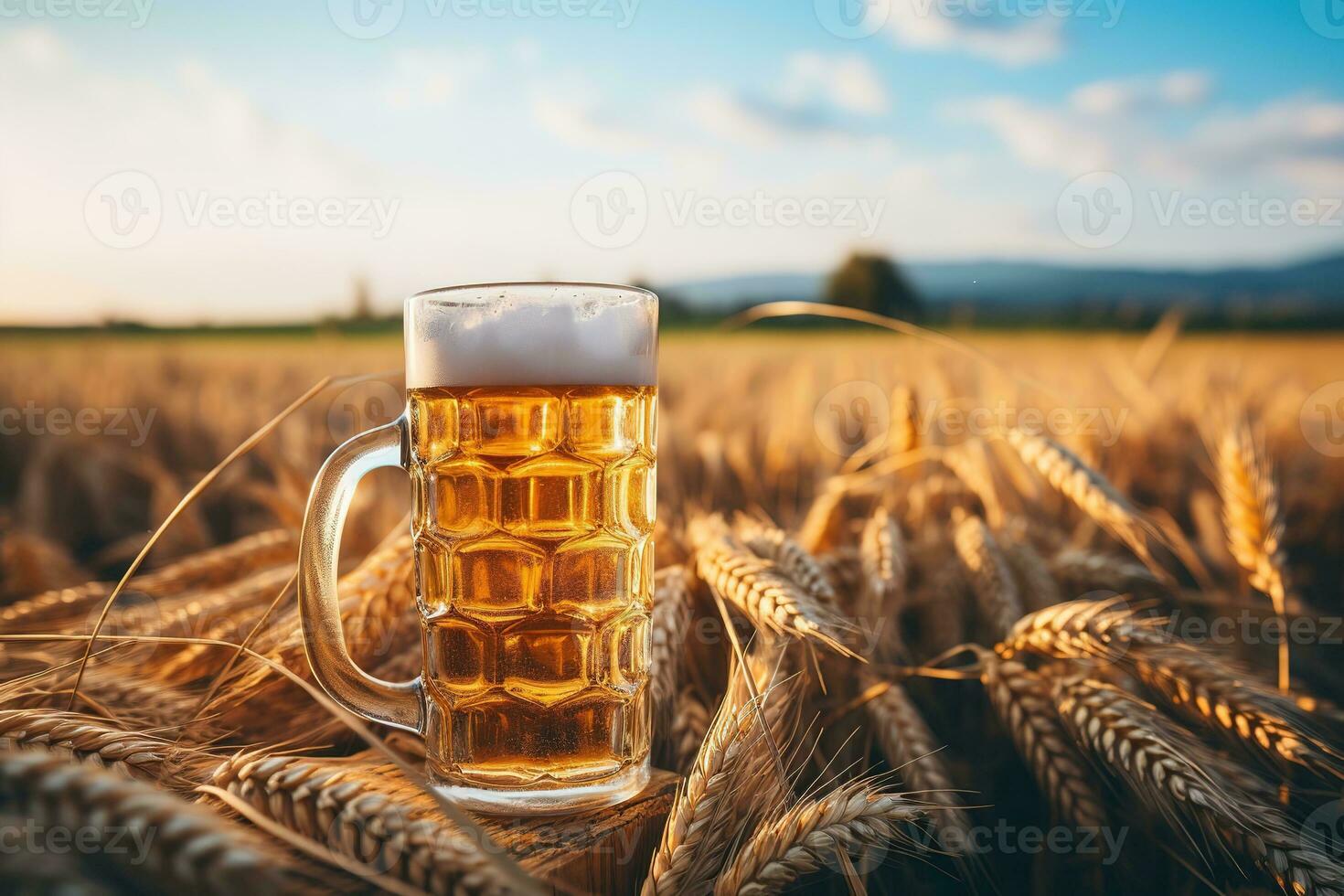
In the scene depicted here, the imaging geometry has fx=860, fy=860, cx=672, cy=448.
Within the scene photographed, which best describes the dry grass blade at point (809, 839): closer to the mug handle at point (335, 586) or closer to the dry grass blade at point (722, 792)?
the dry grass blade at point (722, 792)

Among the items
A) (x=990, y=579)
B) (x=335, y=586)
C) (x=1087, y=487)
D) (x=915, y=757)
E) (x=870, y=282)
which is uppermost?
(x=870, y=282)

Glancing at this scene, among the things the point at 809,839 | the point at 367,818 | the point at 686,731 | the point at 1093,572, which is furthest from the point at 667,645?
the point at 1093,572

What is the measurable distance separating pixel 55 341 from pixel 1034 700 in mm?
6070

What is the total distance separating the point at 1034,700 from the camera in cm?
150

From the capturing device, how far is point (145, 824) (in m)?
0.74

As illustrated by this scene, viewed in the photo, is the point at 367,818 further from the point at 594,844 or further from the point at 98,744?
the point at 98,744

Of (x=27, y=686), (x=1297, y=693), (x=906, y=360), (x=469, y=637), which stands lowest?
(x=1297, y=693)

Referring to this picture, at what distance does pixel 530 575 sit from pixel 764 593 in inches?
14.2

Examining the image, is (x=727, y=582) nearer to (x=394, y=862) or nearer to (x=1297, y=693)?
(x=394, y=862)

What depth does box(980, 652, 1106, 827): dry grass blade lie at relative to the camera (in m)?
1.42

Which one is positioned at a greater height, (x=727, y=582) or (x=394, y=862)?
(x=727, y=582)

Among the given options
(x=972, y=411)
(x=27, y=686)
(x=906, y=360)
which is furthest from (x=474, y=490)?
(x=906, y=360)

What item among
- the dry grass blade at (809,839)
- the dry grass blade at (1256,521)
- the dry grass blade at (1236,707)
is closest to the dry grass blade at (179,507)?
the dry grass blade at (809,839)

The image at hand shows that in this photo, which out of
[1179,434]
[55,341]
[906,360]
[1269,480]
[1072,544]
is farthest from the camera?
[55,341]
